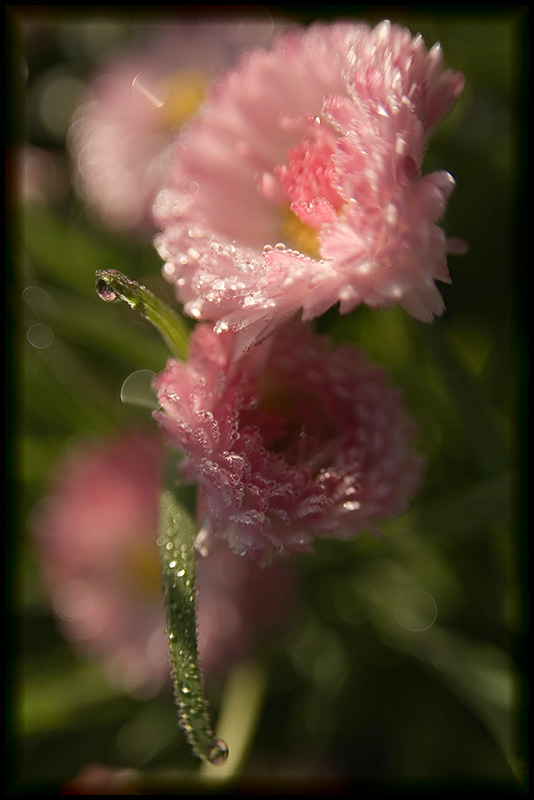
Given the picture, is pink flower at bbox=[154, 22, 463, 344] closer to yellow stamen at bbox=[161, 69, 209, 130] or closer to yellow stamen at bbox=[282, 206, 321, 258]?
yellow stamen at bbox=[282, 206, 321, 258]

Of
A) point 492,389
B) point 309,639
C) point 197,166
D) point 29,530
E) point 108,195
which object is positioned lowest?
point 29,530

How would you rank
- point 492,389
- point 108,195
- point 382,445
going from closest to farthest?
point 382,445
point 492,389
point 108,195

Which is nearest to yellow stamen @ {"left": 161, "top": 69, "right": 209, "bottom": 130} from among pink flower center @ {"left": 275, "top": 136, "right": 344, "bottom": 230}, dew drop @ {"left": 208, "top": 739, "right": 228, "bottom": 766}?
pink flower center @ {"left": 275, "top": 136, "right": 344, "bottom": 230}

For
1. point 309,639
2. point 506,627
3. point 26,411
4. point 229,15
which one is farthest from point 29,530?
point 229,15

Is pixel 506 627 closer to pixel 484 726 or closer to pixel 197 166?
pixel 484 726

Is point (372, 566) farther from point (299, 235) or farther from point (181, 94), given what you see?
point (181, 94)

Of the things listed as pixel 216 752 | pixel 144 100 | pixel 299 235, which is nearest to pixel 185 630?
pixel 216 752

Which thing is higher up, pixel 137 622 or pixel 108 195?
pixel 108 195
